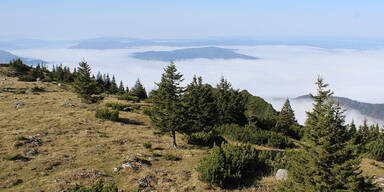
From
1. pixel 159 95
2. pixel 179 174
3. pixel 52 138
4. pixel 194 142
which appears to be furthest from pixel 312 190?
pixel 52 138

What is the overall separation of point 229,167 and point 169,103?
444 inches

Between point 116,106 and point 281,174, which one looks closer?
point 281,174

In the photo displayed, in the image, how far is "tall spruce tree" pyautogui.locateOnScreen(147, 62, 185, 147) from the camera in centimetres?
2484

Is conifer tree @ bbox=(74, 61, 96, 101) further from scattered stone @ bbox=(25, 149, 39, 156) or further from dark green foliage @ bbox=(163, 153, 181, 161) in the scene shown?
dark green foliage @ bbox=(163, 153, 181, 161)

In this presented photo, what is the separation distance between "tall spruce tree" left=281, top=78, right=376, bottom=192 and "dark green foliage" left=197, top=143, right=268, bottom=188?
4.05 metres

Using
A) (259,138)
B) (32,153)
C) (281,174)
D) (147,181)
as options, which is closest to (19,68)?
(32,153)

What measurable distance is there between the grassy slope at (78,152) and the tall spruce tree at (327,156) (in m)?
4.78

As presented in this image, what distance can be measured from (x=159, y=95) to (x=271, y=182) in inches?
555

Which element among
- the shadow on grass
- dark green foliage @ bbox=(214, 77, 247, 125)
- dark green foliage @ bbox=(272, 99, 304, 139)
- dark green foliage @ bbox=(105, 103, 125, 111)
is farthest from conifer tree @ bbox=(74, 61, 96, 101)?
dark green foliage @ bbox=(272, 99, 304, 139)

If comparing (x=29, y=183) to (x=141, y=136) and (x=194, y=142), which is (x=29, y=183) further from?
(x=194, y=142)

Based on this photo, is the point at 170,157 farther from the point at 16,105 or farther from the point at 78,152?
the point at 16,105

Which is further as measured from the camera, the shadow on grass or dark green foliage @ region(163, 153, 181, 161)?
the shadow on grass

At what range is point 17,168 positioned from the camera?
16703mm

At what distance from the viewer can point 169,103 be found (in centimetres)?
2478
